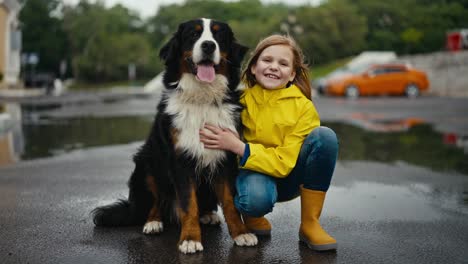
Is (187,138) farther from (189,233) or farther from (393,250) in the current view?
(393,250)

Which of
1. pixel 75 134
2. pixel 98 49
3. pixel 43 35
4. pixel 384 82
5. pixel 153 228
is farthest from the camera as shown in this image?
pixel 43 35

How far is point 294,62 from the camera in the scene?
381 centimetres

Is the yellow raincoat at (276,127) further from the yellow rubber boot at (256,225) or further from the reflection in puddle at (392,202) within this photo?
the reflection in puddle at (392,202)

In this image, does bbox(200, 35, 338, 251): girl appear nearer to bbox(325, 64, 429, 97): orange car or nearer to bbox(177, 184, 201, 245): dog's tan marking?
bbox(177, 184, 201, 245): dog's tan marking

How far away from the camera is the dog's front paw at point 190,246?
3.35 m

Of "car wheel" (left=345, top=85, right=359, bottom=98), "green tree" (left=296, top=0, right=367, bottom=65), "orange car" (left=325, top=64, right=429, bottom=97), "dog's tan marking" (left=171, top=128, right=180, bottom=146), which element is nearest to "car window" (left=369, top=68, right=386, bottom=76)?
"orange car" (left=325, top=64, right=429, bottom=97)

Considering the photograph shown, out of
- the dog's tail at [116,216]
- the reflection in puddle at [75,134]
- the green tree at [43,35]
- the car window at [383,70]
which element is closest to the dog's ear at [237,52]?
the dog's tail at [116,216]

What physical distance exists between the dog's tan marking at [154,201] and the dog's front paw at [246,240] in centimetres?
69

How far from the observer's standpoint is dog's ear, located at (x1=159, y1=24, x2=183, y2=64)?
372 cm

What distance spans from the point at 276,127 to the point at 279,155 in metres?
0.20

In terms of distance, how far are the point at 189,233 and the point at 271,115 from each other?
976 millimetres

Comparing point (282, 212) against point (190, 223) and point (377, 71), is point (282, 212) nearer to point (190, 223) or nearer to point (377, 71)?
point (190, 223)

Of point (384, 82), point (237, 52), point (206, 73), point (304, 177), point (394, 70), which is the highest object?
point (237, 52)

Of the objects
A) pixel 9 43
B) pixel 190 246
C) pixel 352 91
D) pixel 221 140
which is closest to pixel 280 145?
pixel 221 140
